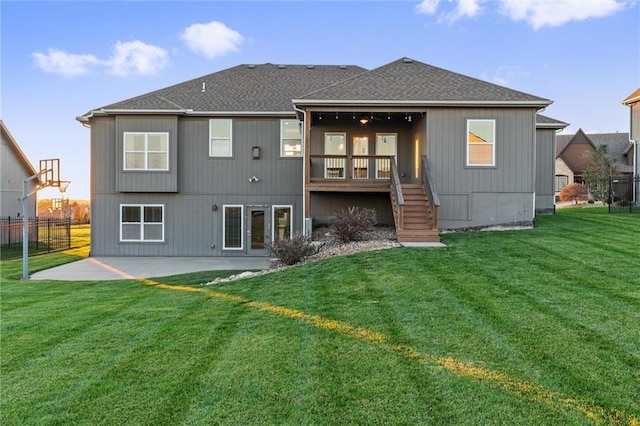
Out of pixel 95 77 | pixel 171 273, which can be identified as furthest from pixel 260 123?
pixel 95 77

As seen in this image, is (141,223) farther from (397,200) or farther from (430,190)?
(430,190)

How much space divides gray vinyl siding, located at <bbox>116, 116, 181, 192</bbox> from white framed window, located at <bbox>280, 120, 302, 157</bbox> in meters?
4.00

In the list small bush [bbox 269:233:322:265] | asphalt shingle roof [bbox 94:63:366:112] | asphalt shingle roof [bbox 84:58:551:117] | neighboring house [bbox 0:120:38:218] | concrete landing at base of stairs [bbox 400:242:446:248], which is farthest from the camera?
neighboring house [bbox 0:120:38:218]

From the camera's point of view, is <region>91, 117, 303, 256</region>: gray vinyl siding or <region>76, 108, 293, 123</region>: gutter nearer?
<region>76, 108, 293, 123</region>: gutter

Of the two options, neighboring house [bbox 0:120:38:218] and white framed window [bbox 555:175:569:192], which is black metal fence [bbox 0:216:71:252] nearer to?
neighboring house [bbox 0:120:38:218]

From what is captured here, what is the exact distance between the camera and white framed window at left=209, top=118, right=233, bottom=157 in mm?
16422

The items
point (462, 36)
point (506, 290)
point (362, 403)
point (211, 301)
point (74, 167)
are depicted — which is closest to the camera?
point (362, 403)

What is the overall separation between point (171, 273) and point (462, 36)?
55.0 feet

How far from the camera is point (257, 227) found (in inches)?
653

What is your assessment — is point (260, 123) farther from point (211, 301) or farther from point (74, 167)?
point (74, 167)

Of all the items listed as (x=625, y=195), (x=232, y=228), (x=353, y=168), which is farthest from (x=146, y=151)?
(x=625, y=195)

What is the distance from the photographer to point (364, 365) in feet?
13.4

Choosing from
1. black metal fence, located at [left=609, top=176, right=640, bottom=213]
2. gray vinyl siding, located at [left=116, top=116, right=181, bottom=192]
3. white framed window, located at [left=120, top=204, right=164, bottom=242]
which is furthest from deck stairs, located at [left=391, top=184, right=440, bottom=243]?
black metal fence, located at [left=609, top=176, right=640, bottom=213]

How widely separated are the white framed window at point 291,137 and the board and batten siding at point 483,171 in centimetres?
516
